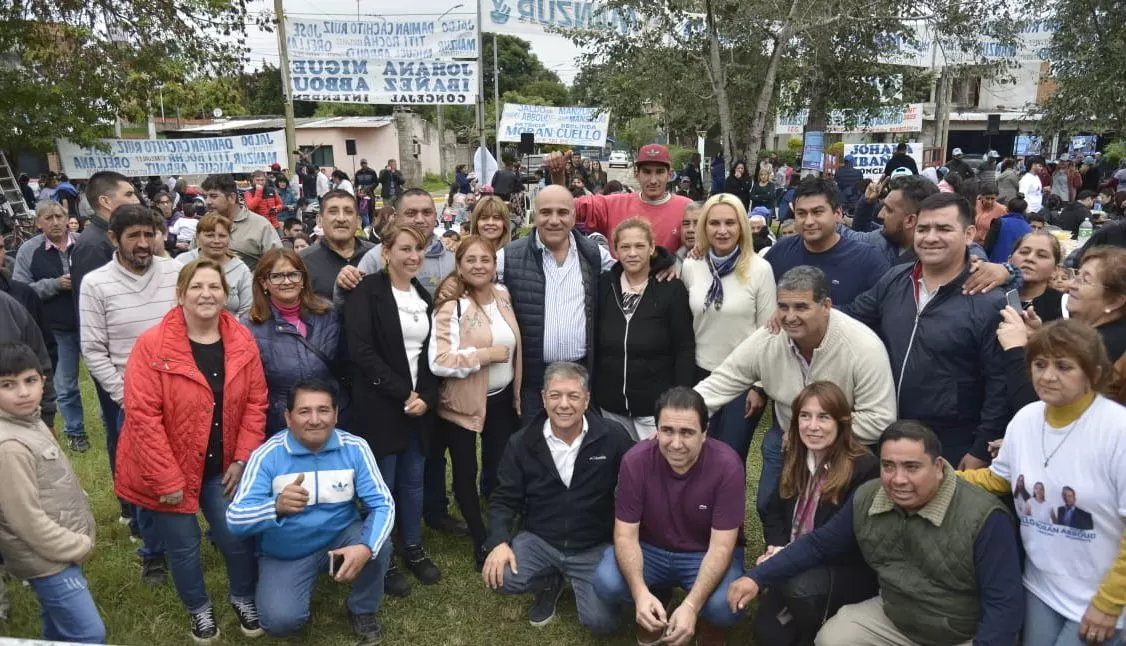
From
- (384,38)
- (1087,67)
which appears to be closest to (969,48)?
(1087,67)

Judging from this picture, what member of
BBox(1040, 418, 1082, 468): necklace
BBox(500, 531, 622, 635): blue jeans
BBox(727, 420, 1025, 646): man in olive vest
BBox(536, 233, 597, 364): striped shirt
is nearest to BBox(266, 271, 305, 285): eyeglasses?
BBox(536, 233, 597, 364): striped shirt

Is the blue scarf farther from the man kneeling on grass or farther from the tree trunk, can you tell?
the tree trunk

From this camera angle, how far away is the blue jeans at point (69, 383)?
6.00 metres

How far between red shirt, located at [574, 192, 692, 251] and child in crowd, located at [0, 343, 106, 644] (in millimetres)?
3131

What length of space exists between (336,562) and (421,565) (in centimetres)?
79

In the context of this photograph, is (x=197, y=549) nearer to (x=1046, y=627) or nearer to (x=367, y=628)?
(x=367, y=628)

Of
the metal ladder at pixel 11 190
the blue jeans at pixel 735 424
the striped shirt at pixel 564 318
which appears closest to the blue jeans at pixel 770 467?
the blue jeans at pixel 735 424

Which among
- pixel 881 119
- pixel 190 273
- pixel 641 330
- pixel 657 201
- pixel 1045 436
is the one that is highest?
pixel 881 119

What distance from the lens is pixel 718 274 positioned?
4.20m

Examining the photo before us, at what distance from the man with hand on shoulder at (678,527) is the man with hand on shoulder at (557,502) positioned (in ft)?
0.53

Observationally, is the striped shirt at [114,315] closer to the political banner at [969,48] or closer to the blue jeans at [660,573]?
the blue jeans at [660,573]

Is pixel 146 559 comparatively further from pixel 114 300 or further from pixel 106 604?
pixel 114 300

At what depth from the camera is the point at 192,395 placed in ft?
11.4

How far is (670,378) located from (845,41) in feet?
47.3
